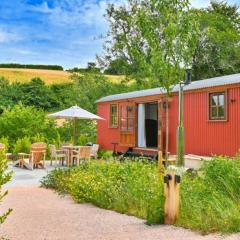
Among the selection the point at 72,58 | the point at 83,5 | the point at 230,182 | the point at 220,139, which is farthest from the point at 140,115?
the point at 72,58

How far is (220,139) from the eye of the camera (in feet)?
38.9

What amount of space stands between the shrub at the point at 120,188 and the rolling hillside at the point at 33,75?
29148 millimetres

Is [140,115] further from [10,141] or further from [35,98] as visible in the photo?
[35,98]

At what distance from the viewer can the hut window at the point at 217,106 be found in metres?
11.8

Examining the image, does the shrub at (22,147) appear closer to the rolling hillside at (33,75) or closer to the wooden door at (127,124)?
the wooden door at (127,124)

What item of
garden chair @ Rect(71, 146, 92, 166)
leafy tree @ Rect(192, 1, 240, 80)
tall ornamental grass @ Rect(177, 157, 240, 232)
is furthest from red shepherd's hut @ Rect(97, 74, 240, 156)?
leafy tree @ Rect(192, 1, 240, 80)

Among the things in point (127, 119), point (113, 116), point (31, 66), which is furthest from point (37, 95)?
point (127, 119)

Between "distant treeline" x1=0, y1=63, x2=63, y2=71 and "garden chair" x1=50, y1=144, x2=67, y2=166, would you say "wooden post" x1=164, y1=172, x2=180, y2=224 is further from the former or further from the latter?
"distant treeline" x1=0, y1=63, x2=63, y2=71

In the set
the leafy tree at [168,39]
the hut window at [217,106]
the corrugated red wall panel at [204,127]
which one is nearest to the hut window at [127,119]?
the corrugated red wall panel at [204,127]

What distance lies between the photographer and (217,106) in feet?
39.5

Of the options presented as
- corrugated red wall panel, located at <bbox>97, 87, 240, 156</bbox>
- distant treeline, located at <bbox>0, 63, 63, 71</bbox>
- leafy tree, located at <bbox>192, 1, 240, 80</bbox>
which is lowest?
corrugated red wall panel, located at <bbox>97, 87, 240, 156</bbox>

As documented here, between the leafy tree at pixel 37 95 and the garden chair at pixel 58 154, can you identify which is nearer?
the garden chair at pixel 58 154

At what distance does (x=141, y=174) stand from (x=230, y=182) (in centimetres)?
166

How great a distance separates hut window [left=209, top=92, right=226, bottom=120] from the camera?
1179 centimetres
